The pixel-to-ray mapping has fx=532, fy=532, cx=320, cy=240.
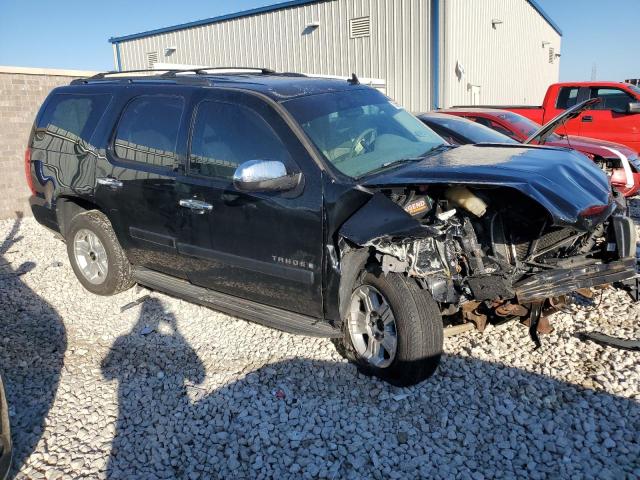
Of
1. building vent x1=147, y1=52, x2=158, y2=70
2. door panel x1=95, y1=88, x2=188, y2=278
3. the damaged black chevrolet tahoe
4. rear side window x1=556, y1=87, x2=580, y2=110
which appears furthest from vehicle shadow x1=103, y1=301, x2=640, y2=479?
building vent x1=147, y1=52, x2=158, y2=70

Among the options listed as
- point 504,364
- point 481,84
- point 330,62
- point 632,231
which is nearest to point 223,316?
point 504,364

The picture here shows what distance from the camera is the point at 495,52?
1834cm

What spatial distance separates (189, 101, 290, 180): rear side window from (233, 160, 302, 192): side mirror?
16 centimetres

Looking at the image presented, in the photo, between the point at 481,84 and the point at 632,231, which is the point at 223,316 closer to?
the point at 632,231

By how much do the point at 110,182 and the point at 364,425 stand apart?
9.93 feet

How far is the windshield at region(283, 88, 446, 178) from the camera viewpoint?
3660 millimetres

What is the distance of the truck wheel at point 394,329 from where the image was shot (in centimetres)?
330

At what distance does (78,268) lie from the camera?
5.37 metres

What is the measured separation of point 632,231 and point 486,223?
1105 mm

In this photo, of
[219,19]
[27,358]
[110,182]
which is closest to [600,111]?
[110,182]

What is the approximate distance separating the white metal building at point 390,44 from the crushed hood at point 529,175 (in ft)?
37.4

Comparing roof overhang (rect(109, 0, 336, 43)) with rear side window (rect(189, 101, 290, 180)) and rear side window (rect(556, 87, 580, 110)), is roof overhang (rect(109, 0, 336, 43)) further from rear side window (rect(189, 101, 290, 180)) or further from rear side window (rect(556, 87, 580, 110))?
rear side window (rect(189, 101, 290, 180))

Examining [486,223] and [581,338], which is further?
[581,338]

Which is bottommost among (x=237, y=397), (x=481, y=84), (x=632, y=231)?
(x=237, y=397)
